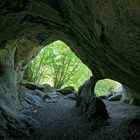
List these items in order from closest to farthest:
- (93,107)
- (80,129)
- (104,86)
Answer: (80,129) → (93,107) → (104,86)

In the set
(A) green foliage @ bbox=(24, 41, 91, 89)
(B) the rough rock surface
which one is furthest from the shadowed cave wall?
(A) green foliage @ bbox=(24, 41, 91, 89)

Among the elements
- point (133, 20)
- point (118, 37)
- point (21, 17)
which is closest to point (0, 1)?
point (21, 17)

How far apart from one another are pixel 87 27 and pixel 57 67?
17355mm

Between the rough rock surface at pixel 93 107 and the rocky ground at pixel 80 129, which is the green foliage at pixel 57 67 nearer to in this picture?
the rough rock surface at pixel 93 107

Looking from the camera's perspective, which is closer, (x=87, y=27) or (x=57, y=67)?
(x=87, y=27)

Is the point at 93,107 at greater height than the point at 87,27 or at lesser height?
lesser

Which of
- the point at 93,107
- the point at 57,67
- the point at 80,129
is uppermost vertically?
the point at 57,67

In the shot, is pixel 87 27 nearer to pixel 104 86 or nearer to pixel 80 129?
pixel 80 129

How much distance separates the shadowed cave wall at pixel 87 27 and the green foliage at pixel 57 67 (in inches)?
337

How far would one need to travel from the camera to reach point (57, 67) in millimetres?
23469

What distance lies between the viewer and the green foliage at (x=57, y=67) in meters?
22.5

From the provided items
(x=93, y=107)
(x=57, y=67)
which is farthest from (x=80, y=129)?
(x=57, y=67)

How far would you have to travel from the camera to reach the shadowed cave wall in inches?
174

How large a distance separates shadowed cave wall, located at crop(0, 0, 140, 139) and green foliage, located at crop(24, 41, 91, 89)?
28.1 feet
